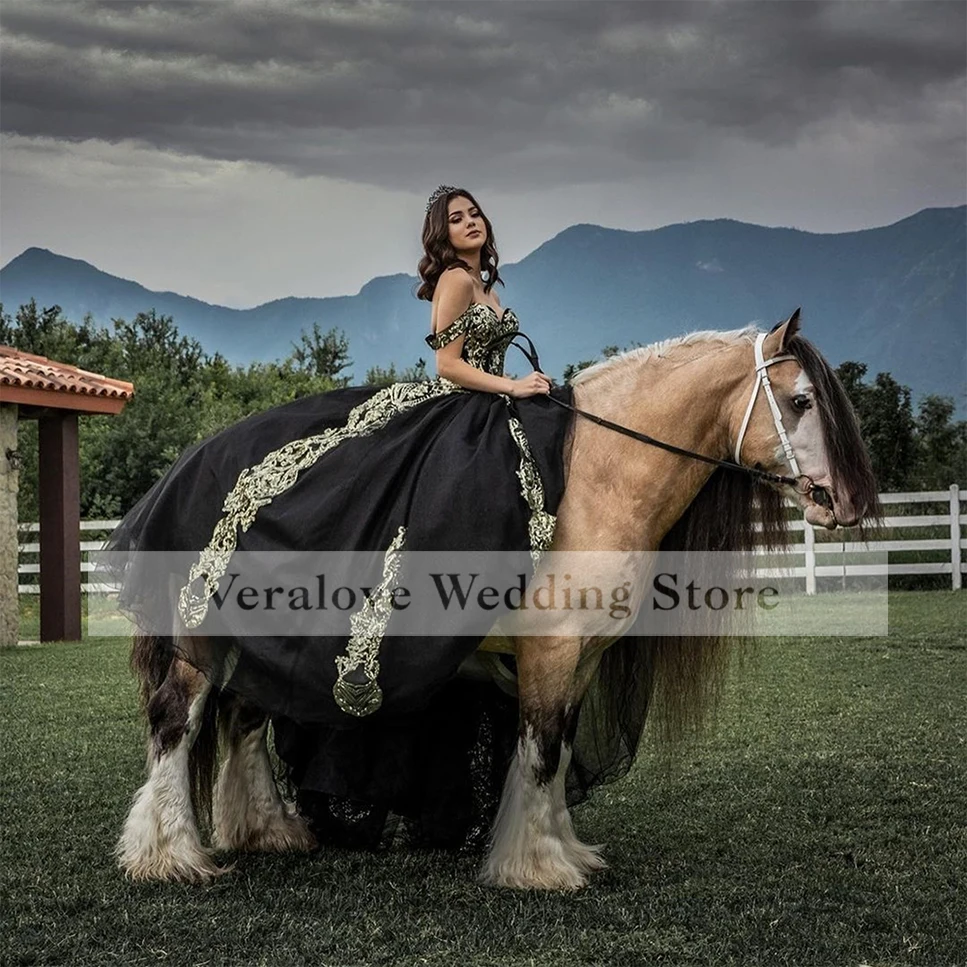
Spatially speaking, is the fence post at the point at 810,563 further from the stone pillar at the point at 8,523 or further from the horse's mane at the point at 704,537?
the horse's mane at the point at 704,537

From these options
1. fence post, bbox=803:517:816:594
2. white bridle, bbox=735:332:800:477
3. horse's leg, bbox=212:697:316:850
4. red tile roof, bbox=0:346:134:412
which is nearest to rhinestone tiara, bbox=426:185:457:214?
white bridle, bbox=735:332:800:477

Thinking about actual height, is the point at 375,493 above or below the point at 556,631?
above

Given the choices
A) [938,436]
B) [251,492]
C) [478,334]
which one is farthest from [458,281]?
[938,436]

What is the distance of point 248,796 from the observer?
3.79 meters

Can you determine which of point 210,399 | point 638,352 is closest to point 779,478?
point 638,352

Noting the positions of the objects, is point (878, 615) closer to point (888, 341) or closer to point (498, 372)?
point (498, 372)

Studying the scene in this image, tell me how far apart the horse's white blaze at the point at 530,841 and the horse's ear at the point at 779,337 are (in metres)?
1.33

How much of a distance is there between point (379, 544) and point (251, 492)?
0.46 metres

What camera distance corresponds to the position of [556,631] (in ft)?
10.5

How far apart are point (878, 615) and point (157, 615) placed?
8.92 meters

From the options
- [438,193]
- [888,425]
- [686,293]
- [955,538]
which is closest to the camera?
[438,193]

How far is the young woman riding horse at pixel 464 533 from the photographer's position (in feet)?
10.3

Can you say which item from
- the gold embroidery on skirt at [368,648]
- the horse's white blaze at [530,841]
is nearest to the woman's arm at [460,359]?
the gold embroidery on skirt at [368,648]

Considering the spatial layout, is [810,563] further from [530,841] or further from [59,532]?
[530,841]
